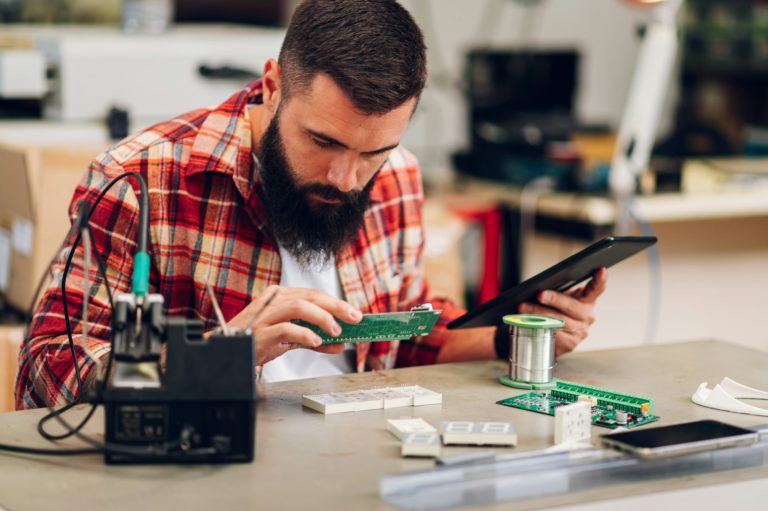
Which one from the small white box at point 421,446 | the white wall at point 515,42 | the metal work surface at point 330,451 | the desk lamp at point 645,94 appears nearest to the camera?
the metal work surface at point 330,451

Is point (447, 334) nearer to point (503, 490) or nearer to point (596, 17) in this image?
point (503, 490)

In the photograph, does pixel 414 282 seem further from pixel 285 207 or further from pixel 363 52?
pixel 363 52

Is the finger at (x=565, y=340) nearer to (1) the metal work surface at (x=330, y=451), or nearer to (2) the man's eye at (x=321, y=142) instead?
(1) the metal work surface at (x=330, y=451)

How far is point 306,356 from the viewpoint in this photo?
1671 millimetres

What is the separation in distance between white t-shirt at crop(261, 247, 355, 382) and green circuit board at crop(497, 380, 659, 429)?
0.40 m

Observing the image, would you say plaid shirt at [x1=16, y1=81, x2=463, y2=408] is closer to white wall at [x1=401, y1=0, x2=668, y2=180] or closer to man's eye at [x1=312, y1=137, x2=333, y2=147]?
man's eye at [x1=312, y1=137, x2=333, y2=147]

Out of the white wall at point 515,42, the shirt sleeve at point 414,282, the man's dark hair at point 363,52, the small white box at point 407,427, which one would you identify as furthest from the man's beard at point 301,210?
the white wall at point 515,42

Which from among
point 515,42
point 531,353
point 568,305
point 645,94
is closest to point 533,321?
point 531,353

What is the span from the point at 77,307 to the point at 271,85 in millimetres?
428

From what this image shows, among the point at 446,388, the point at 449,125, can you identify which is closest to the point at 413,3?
the point at 449,125

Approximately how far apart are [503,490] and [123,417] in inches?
15.2

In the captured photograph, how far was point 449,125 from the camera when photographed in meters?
4.96

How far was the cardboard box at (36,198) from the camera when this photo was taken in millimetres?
2092

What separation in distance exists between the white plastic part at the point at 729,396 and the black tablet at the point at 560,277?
22cm
